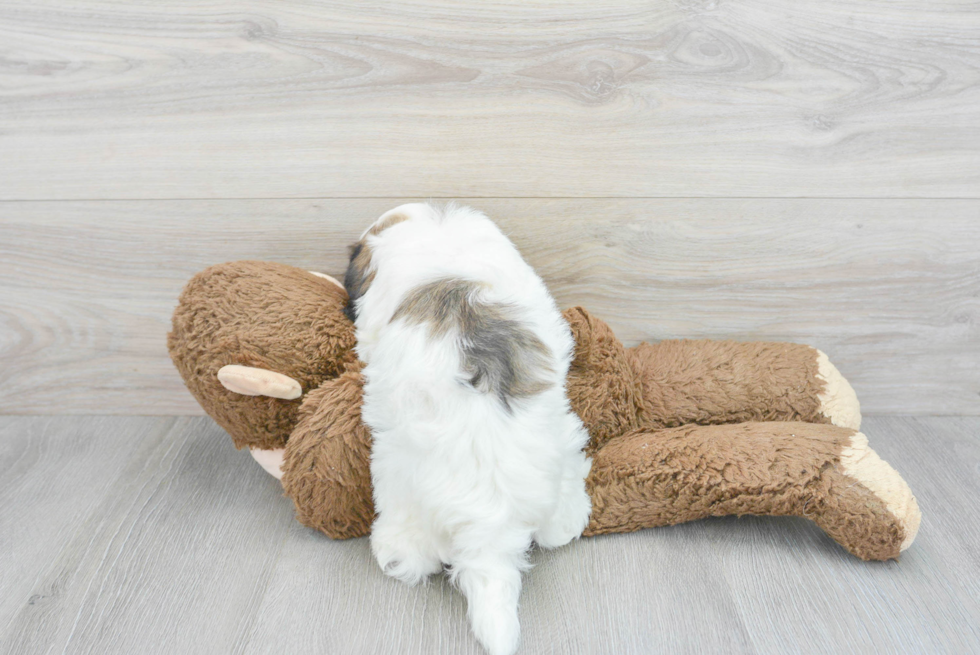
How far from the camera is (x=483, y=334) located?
766 millimetres

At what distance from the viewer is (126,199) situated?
1043 mm

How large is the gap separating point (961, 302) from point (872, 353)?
0.51ft

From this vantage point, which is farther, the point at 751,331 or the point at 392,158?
the point at 751,331

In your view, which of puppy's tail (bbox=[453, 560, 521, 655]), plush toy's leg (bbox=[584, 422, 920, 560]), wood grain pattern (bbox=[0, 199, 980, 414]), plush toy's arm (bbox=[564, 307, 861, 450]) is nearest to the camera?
puppy's tail (bbox=[453, 560, 521, 655])

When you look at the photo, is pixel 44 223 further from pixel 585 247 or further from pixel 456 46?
pixel 585 247

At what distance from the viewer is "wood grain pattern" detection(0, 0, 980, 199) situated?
3.10 feet

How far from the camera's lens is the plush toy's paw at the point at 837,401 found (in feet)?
3.24

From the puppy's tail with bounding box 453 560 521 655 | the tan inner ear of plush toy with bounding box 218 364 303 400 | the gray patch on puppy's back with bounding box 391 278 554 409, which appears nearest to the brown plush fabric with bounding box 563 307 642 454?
the gray patch on puppy's back with bounding box 391 278 554 409

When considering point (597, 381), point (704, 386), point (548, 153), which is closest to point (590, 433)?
point (597, 381)

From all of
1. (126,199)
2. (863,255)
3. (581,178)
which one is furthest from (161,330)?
(863,255)

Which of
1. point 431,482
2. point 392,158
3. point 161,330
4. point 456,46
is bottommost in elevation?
point 161,330

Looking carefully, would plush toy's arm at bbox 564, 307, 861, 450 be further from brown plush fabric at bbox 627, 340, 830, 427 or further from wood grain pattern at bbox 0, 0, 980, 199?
wood grain pattern at bbox 0, 0, 980, 199

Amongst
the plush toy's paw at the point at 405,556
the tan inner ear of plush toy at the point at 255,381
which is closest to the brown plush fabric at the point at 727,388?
the plush toy's paw at the point at 405,556

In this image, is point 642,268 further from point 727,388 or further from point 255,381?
point 255,381
